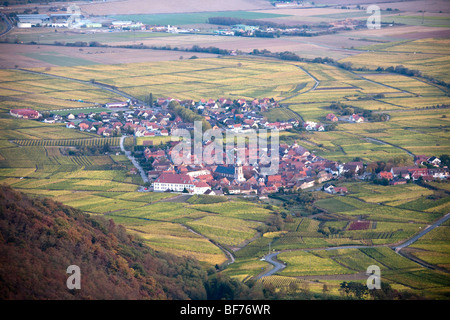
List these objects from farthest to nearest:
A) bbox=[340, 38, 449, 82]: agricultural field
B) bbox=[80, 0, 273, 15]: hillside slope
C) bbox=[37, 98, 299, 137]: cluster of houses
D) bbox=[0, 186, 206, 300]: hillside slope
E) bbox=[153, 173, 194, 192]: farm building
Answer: bbox=[80, 0, 273, 15]: hillside slope
bbox=[340, 38, 449, 82]: agricultural field
bbox=[37, 98, 299, 137]: cluster of houses
bbox=[153, 173, 194, 192]: farm building
bbox=[0, 186, 206, 300]: hillside slope

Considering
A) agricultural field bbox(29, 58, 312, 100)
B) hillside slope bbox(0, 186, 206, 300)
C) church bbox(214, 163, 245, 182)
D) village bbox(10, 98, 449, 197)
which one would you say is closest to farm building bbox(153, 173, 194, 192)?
village bbox(10, 98, 449, 197)

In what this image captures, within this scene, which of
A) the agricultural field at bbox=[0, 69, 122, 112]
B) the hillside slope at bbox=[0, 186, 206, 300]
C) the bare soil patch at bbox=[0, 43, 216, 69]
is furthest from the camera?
the bare soil patch at bbox=[0, 43, 216, 69]

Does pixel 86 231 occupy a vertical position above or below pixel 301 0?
below

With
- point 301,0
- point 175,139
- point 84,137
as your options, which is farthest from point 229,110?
point 301,0

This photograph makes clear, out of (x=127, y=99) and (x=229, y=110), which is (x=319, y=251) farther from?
(x=127, y=99)

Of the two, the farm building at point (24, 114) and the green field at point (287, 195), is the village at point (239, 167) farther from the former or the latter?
the green field at point (287, 195)

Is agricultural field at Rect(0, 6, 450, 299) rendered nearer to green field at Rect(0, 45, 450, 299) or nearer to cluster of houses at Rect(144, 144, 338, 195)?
green field at Rect(0, 45, 450, 299)

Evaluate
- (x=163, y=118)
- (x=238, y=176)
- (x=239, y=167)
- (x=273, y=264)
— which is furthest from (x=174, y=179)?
(x=163, y=118)
